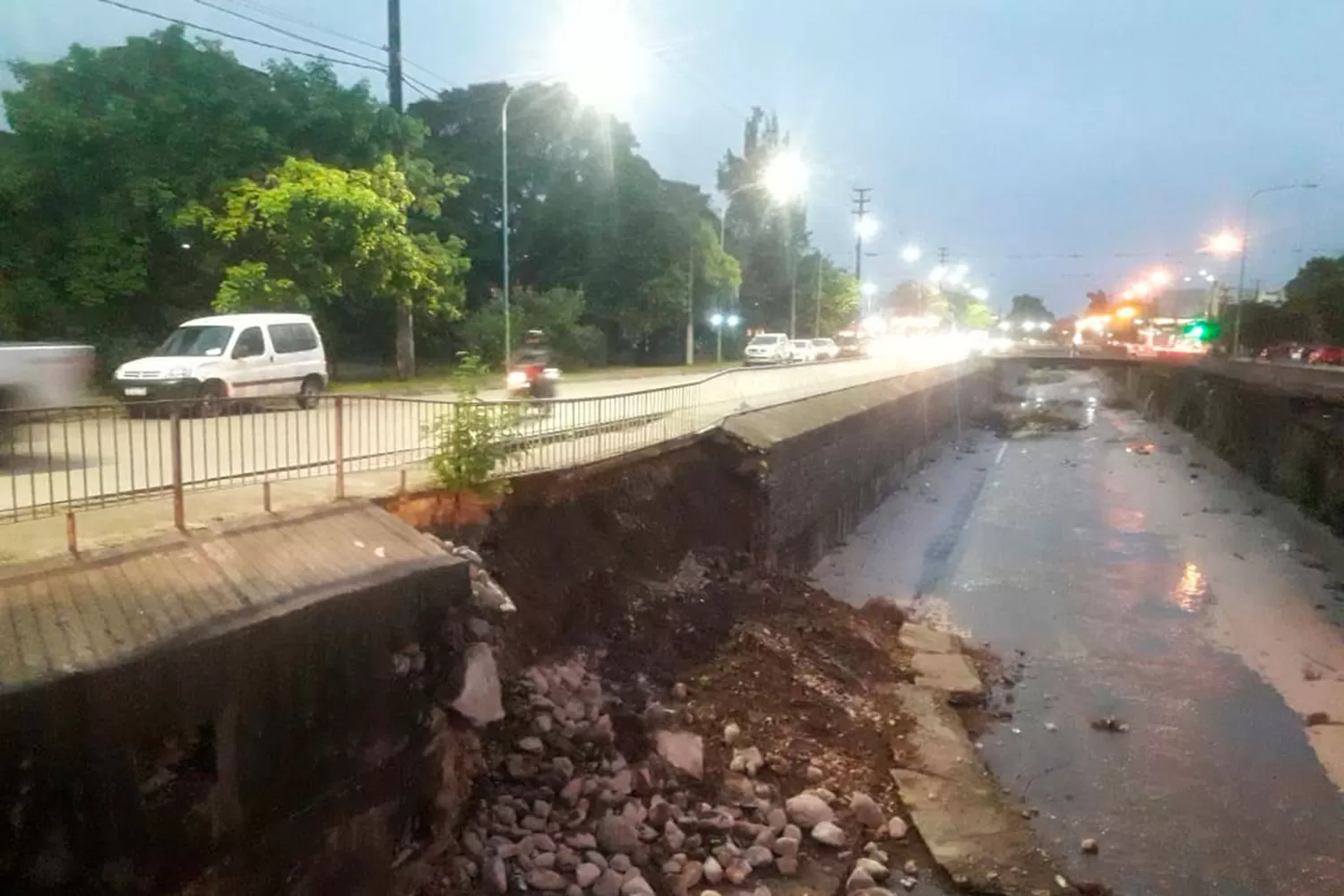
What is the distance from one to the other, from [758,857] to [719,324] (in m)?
45.9

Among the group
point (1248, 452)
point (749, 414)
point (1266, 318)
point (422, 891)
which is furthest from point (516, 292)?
point (1266, 318)

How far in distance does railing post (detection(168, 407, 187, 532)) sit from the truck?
12.9ft

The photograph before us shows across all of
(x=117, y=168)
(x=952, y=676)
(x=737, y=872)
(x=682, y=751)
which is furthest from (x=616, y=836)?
(x=117, y=168)

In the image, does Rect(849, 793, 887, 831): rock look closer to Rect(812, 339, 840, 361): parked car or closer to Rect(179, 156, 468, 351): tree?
Rect(179, 156, 468, 351): tree

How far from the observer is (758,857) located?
9.11m

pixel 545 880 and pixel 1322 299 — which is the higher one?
pixel 1322 299

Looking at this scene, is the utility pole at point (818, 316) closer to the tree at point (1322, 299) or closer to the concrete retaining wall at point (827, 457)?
the concrete retaining wall at point (827, 457)

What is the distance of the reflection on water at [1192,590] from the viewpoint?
2105cm

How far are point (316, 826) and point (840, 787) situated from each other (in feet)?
18.2

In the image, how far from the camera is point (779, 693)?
12203 millimetres

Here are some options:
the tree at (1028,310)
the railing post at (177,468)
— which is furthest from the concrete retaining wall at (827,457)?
the tree at (1028,310)

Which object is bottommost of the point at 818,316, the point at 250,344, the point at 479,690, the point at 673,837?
the point at 673,837

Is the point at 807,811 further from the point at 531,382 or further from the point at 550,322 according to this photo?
the point at 550,322

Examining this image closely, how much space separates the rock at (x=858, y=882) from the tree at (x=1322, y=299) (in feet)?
200
